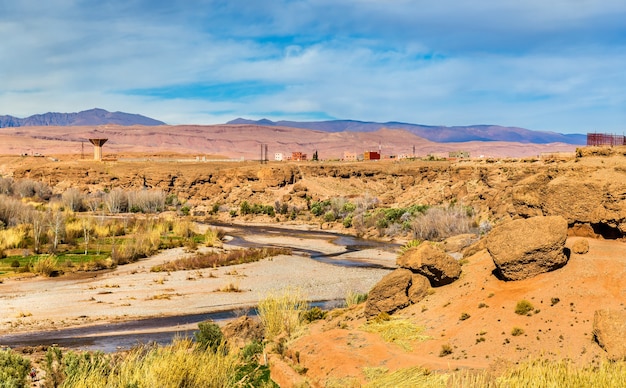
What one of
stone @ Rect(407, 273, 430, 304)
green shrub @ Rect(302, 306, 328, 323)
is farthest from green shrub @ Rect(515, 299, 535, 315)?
green shrub @ Rect(302, 306, 328, 323)

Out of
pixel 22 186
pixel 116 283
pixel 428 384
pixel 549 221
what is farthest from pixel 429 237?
pixel 22 186

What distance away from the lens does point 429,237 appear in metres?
42.9

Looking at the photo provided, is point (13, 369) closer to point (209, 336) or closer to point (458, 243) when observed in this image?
point (209, 336)

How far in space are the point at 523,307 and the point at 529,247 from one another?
128 cm

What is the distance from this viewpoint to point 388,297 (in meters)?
13.8

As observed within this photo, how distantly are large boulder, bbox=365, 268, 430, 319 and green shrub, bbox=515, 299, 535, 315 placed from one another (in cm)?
265

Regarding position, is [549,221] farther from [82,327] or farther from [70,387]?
[82,327]

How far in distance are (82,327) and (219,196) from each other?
5233 cm

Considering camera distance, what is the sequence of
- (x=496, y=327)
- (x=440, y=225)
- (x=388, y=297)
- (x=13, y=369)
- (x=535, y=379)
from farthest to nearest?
(x=440, y=225)
(x=388, y=297)
(x=496, y=327)
(x=13, y=369)
(x=535, y=379)

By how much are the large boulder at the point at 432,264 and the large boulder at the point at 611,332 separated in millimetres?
4068

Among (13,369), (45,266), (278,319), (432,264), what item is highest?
(432,264)

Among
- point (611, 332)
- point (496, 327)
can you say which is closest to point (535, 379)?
point (611, 332)

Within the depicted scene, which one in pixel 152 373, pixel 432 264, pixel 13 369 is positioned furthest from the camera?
pixel 432 264

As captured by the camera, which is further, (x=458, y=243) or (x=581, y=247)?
(x=458, y=243)
